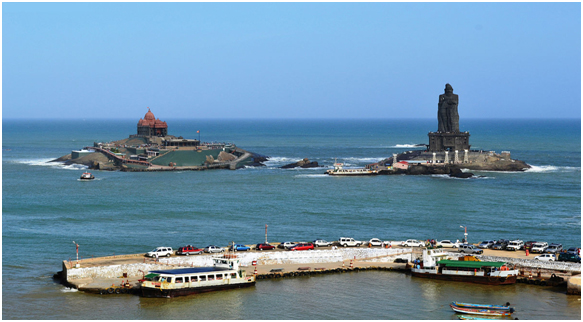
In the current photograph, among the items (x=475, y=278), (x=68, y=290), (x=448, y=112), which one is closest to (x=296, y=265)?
(x=475, y=278)

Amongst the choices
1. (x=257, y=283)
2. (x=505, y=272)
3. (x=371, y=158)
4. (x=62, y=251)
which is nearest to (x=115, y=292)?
(x=257, y=283)

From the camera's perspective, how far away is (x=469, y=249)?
55.2m

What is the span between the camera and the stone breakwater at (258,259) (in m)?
48.7

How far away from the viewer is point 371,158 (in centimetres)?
16600

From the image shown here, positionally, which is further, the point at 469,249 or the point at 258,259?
the point at 469,249

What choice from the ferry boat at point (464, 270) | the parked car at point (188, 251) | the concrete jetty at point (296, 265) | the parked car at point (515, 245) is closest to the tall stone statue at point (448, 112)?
the parked car at point (515, 245)

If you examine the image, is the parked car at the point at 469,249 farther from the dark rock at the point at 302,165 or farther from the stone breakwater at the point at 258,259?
the dark rock at the point at 302,165

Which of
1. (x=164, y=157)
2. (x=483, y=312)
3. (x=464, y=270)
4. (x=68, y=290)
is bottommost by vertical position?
(x=483, y=312)

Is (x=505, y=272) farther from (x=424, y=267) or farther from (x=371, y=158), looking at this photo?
(x=371, y=158)

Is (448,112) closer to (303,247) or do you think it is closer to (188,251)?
(303,247)

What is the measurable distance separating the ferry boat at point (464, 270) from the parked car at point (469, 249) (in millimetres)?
3349

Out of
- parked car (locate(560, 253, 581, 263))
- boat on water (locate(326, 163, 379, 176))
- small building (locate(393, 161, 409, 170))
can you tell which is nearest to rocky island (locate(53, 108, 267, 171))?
boat on water (locate(326, 163, 379, 176))

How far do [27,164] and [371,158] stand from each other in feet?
212

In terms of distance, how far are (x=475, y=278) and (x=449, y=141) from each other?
95.6 metres
